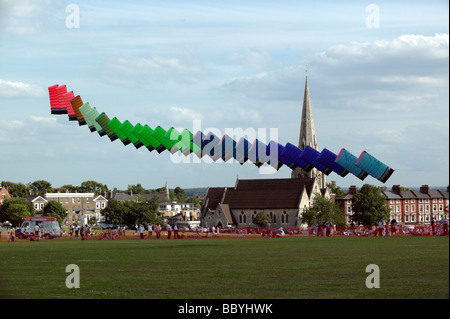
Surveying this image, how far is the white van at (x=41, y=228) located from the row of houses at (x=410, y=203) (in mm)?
98368

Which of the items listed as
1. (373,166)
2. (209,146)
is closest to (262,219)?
(209,146)

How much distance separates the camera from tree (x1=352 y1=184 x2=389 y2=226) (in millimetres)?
131000

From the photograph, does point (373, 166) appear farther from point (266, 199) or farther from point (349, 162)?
point (266, 199)

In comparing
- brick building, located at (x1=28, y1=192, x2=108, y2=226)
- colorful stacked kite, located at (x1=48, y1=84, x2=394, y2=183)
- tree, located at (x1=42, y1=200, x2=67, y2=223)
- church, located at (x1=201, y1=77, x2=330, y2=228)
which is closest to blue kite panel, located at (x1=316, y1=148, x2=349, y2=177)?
colorful stacked kite, located at (x1=48, y1=84, x2=394, y2=183)

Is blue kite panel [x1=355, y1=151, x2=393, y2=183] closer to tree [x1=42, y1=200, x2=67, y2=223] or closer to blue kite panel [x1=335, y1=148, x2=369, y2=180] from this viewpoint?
blue kite panel [x1=335, y1=148, x2=369, y2=180]

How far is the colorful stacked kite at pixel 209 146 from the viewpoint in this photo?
35.6 m

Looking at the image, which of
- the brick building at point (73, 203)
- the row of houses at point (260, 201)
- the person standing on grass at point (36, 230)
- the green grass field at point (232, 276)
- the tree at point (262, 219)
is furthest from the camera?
the brick building at point (73, 203)

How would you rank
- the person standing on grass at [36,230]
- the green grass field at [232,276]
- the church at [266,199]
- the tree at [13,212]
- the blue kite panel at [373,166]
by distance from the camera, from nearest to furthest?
1. the green grass field at [232,276]
2. the blue kite panel at [373,166]
3. the person standing on grass at [36,230]
4. the tree at [13,212]
5. the church at [266,199]

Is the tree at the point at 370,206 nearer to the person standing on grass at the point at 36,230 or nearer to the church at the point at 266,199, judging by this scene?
the church at the point at 266,199

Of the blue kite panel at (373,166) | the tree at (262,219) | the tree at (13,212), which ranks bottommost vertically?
the tree at (262,219)

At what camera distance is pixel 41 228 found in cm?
7519

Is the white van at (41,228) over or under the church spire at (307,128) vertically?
under

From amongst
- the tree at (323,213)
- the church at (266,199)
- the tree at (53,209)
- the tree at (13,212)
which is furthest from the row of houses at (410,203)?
the tree at (13,212)
